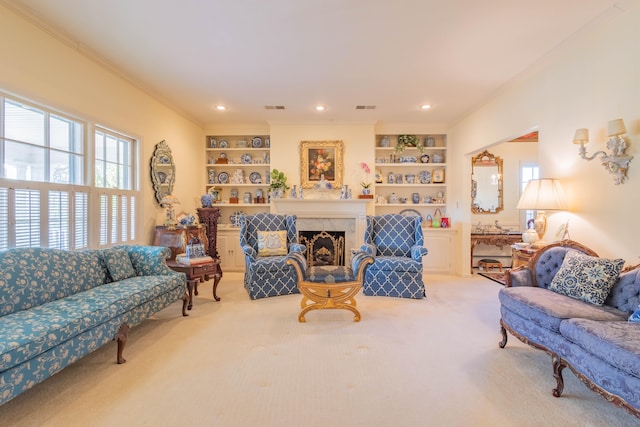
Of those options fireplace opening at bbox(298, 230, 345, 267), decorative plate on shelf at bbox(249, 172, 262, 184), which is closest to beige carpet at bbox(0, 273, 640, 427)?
fireplace opening at bbox(298, 230, 345, 267)

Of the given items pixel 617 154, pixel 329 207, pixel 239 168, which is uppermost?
pixel 239 168

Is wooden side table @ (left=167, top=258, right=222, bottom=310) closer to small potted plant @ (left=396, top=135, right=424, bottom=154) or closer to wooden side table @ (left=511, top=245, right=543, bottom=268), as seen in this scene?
wooden side table @ (left=511, top=245, right=543, bottom=268)

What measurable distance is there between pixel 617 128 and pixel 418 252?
7.88 feet

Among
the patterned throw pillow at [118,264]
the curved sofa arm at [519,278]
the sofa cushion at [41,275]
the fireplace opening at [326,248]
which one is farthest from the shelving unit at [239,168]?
the curved sofa arm at [519,278]

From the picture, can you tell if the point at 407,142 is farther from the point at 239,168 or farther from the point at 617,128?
the point at 617,128

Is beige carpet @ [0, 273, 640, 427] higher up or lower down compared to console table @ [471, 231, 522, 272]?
lower down

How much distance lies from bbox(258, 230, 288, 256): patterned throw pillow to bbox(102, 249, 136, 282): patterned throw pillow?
1742mm

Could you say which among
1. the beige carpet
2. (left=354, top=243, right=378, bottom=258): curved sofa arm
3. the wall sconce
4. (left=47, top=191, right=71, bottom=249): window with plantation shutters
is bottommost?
the beige carpet

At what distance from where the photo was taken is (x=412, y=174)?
20.3ft

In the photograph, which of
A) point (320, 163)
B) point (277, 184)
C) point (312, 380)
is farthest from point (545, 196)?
point (277, 184)

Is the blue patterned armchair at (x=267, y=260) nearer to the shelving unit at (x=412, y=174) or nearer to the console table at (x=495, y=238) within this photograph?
the shelving unit at (x=412, y=174)

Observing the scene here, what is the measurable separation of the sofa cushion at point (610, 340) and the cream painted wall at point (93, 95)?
4496 millimetres

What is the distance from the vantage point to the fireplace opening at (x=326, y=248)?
5.76 metres

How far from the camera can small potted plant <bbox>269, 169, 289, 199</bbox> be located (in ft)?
18.8
